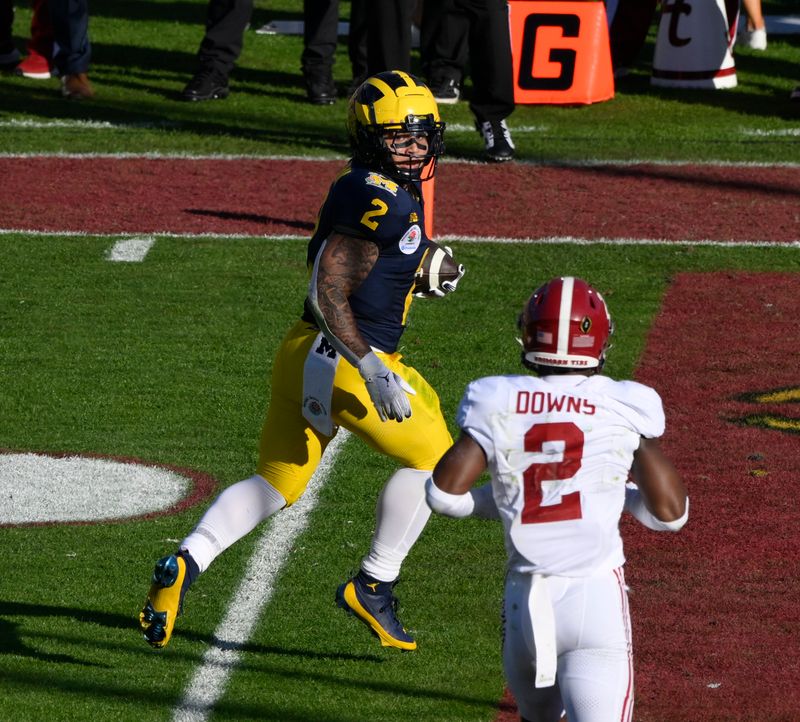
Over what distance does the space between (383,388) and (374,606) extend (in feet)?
2.40

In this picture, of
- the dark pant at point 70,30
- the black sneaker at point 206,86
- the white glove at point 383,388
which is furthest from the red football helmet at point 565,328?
the black sneaker at point 206,86

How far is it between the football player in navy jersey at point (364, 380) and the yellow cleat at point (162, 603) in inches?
2.5

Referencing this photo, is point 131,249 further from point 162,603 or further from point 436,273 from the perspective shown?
point 162,603

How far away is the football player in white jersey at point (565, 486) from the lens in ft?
11.7

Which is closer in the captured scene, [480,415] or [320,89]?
[480,415]

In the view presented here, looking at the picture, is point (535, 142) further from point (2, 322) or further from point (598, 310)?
point (598, 310)

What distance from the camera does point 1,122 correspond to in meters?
12.2

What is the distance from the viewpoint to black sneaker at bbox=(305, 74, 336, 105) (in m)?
12.6

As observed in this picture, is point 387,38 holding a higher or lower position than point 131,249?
higher

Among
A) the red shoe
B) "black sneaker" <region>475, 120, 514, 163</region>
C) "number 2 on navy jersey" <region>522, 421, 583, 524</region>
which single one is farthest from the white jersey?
the red shoe

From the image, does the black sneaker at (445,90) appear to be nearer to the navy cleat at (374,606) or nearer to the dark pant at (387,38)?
the dark pant at (387,38)

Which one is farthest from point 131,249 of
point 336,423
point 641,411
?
point 641,411

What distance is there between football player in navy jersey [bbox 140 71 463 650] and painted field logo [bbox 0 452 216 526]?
1245mm

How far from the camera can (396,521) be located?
4.94 m
